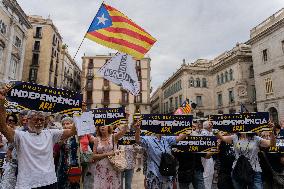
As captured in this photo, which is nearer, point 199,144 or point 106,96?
point 199,144

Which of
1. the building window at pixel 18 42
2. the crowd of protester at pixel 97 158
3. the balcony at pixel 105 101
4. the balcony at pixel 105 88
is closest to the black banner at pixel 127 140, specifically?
the crowd of protester at pixel 97 158

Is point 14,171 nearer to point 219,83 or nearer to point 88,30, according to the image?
point 88,30

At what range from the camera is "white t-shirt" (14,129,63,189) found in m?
3.25

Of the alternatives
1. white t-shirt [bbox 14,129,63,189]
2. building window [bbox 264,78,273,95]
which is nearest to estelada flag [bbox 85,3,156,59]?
white t-shirt [bbox 14,129,63,189]

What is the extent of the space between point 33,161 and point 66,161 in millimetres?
1472

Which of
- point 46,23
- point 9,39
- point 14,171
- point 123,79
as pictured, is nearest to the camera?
point 14,171

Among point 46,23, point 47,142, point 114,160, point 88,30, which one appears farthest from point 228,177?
point 46,23

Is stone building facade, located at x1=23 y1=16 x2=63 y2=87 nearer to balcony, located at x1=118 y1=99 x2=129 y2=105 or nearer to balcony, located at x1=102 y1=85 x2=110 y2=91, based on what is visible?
balcony, located at x1=102 y1=85 x2=110 y2=91

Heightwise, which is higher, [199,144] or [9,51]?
[9,51]

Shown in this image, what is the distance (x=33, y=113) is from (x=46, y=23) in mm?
40648

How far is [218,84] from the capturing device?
4141cm

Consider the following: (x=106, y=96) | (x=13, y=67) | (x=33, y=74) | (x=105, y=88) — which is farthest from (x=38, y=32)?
(x=106, y=96)

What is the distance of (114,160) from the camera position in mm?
4664

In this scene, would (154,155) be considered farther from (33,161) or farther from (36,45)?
(36,45)
